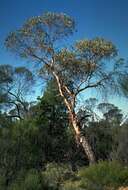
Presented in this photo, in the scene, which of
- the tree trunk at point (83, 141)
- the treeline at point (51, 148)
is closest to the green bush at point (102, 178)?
the treeline at point (51, 148)

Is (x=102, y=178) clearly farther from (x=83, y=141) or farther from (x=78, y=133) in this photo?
(x=78, y=133)

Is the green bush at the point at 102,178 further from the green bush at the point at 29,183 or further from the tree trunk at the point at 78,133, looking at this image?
the tree trunk at the point at 78,133

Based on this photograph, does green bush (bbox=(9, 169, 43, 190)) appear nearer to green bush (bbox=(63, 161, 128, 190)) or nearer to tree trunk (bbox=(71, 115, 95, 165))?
green bush (bbox=(63, 161, 128, 190))

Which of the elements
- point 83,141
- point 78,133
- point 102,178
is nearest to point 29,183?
point 102,178

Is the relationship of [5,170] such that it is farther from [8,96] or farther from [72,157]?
[8,96]

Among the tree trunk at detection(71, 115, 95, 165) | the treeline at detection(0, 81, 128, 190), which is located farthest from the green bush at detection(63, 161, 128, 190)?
the tree trunk at detection(71, 115, 95, 165)

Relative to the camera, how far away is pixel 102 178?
14.0m

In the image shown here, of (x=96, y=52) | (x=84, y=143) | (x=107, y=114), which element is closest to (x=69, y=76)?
(x=96, y=52)

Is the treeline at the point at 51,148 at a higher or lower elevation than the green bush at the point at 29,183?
higher

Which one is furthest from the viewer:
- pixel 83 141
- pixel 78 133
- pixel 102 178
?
pixel 78 133

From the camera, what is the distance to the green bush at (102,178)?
1344 cm

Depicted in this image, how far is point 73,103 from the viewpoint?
22.2m

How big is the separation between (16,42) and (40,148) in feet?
22.1

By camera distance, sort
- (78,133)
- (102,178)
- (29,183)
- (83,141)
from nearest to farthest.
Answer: (29,183), (102,178), (83,141), (78,133)
